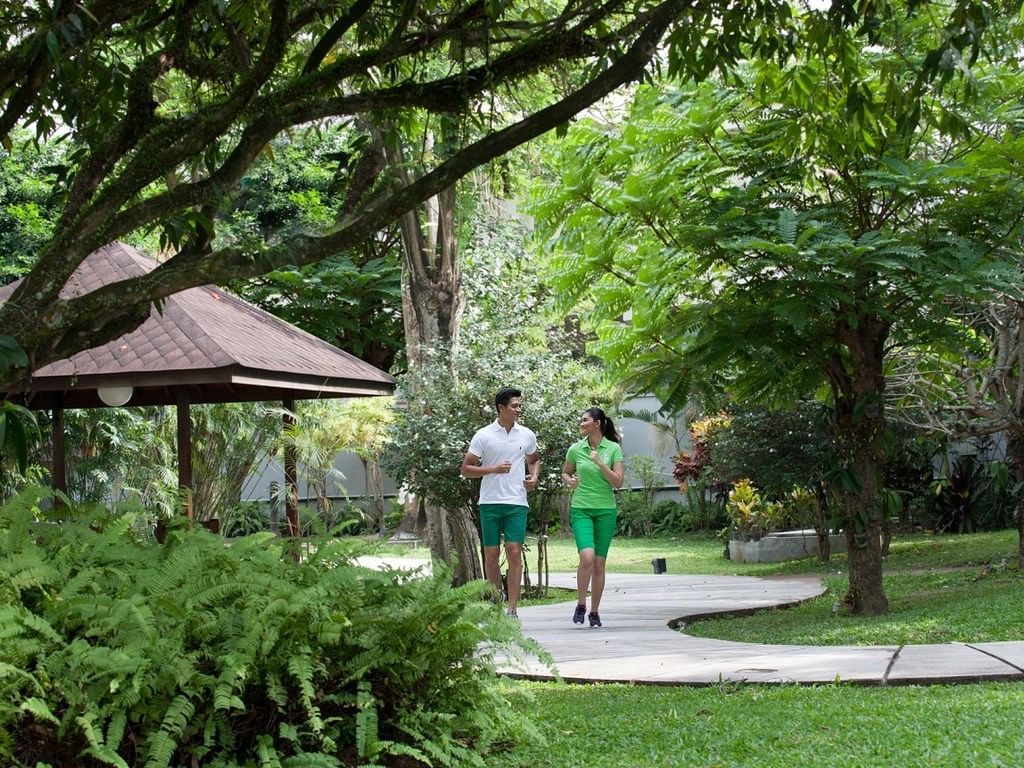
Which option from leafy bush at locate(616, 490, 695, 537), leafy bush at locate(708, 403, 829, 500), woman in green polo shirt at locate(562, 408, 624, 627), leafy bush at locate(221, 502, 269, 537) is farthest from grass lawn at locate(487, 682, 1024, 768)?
leafy bush at locate(221, 502, 269, 537)

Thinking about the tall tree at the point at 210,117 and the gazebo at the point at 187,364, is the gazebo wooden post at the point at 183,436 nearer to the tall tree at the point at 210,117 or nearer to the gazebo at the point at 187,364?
the gazebo at the point at 187,364

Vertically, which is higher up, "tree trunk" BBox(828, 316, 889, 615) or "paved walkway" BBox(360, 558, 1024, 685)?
"tree trunk" BBox(828, 316, 889, 615)

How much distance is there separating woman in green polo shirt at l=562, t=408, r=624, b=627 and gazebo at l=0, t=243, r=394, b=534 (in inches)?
92.9

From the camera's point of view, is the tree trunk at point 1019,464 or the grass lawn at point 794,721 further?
the tree trunk at point 1019,464

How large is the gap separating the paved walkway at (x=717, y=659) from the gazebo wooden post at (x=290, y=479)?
241 cm

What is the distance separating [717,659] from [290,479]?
6.97m

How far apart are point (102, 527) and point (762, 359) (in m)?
5.65

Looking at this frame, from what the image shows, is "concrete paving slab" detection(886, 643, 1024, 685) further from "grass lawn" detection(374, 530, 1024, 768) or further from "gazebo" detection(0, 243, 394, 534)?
"gazebo" detection(0, 243, 394, 534)

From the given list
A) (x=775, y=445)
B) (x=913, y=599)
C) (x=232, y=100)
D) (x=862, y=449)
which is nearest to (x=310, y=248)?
(x=232, y=100)

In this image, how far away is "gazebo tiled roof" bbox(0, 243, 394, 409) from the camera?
9547mm

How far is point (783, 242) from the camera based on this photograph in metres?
8.66

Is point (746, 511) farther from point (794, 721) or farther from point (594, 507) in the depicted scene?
point (794, 721)

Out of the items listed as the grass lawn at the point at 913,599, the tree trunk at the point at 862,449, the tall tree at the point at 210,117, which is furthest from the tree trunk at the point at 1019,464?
the tall tree at the point at 210,117

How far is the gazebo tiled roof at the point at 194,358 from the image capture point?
9547mm
